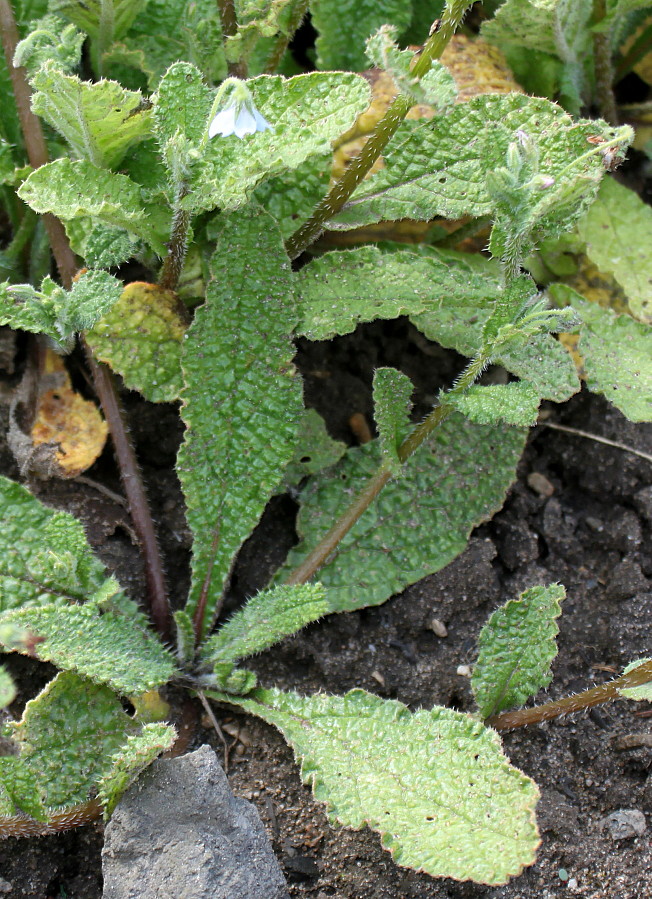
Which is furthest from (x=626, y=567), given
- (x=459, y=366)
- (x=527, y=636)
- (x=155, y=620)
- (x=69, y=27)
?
(x=69, y=27)

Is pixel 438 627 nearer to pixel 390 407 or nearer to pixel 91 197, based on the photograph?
pixel 390 407

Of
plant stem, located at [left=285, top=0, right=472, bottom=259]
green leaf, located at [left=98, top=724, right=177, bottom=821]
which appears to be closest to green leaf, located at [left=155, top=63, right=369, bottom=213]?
plant stem, located at [left=285, top=0, right=472, bottom=259]

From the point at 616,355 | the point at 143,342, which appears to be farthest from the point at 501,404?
the point at 143,342

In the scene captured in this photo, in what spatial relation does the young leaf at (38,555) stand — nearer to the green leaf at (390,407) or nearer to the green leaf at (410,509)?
the green leaf at (410,509)

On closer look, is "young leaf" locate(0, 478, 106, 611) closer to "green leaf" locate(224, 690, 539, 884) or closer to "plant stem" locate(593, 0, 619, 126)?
"green leaf" locate(224, 690, 539, 884)

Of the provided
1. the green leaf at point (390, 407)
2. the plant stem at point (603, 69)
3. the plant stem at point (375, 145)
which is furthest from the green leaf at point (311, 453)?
the plant stem at point (603, 69)

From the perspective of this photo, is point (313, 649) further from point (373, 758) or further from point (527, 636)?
point (527, 636)
